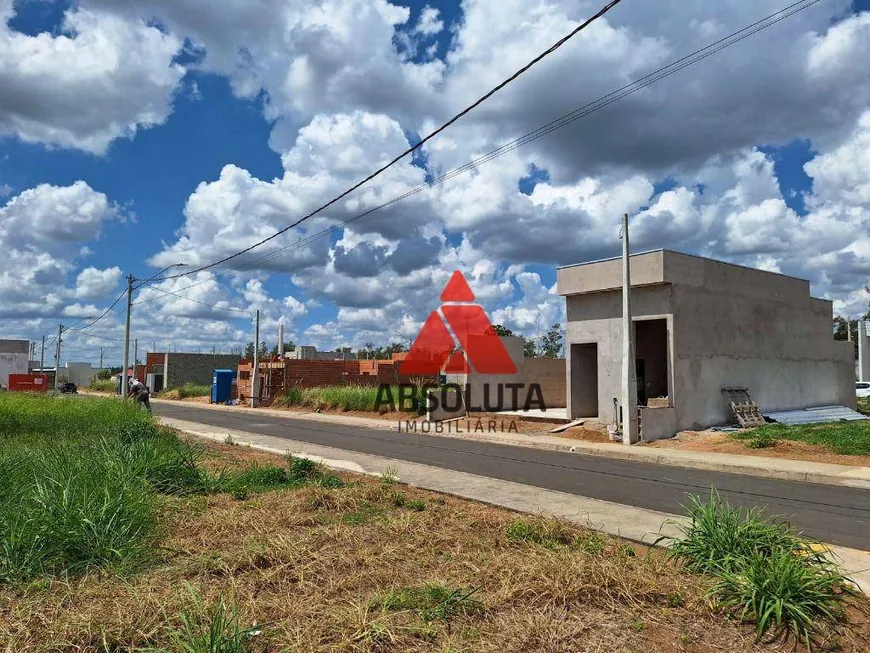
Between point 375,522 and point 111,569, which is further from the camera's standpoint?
point 375,522

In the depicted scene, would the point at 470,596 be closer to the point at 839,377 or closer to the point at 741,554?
the point at 741,554

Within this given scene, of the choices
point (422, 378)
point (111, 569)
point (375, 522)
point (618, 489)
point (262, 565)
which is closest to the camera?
point (111, 569)

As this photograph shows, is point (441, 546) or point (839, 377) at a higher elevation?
point (839, 377)

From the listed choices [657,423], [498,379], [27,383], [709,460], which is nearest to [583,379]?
[657,423]

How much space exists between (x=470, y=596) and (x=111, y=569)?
2.89 meters

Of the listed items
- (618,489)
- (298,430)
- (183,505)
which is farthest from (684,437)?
(183,505)

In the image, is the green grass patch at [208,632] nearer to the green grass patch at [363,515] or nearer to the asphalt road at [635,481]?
the green grass patch at [363,515]

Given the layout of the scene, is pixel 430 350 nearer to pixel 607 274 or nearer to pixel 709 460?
pixel 607 274

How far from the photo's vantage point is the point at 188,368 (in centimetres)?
6303

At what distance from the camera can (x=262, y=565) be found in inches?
211

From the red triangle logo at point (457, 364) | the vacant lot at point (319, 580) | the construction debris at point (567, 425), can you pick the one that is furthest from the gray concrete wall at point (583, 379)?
the vacant lot at point (319, 580)

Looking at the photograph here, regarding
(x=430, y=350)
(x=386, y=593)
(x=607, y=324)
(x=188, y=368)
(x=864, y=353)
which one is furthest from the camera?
(x=188, y=368)

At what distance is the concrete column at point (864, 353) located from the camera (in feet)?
159

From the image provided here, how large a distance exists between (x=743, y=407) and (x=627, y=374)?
18.4 ft
